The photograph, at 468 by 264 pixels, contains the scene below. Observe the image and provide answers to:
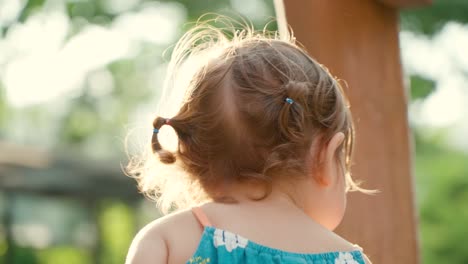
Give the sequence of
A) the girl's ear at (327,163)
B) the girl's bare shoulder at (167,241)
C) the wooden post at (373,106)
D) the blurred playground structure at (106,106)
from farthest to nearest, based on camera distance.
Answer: the blurred playground structure at (106,106), the wooden post at (373,106), the girl's ear at (327,163), the girl's bare shoulder at (167,241)

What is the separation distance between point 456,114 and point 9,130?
734 centimetres

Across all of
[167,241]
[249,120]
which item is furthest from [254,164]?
[167,241]

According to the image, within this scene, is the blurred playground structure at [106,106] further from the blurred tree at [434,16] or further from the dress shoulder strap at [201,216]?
the dress shoulder strap at [201,216]

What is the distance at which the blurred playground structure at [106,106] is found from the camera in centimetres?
964

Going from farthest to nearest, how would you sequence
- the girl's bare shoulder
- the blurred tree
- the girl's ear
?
the blurred tree < the girl's ear < the girl's bare shoulder

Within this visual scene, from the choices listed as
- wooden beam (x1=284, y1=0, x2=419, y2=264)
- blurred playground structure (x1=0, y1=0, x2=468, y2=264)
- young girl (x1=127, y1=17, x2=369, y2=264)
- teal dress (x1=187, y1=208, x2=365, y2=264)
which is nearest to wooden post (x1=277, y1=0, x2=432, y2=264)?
wooden beam (x1=284, y1=0, x2=419, y2=264)

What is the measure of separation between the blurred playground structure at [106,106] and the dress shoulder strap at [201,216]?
21.3 ft

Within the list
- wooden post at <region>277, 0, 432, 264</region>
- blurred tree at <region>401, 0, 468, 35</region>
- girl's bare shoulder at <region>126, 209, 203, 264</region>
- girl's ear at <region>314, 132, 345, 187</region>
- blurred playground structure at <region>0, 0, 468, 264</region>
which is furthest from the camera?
blurred playground structure at <region>0, 0, 468, 264</region>

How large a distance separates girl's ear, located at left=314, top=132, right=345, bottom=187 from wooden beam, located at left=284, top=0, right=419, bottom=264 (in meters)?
0.39

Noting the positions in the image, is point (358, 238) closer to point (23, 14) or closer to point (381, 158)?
point (381, 158)

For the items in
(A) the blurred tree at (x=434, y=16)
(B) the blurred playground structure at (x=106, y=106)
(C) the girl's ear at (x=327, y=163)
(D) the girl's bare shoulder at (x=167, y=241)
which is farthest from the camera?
(B) the blurred playground structure at (x=106, y=106)

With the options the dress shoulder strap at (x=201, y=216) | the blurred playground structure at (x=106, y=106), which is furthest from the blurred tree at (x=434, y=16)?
the dress shoulder strap at (x=201, y=216)

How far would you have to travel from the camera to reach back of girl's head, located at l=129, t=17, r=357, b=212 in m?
2.02

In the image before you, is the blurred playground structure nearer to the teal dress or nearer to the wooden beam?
the wooden beam
